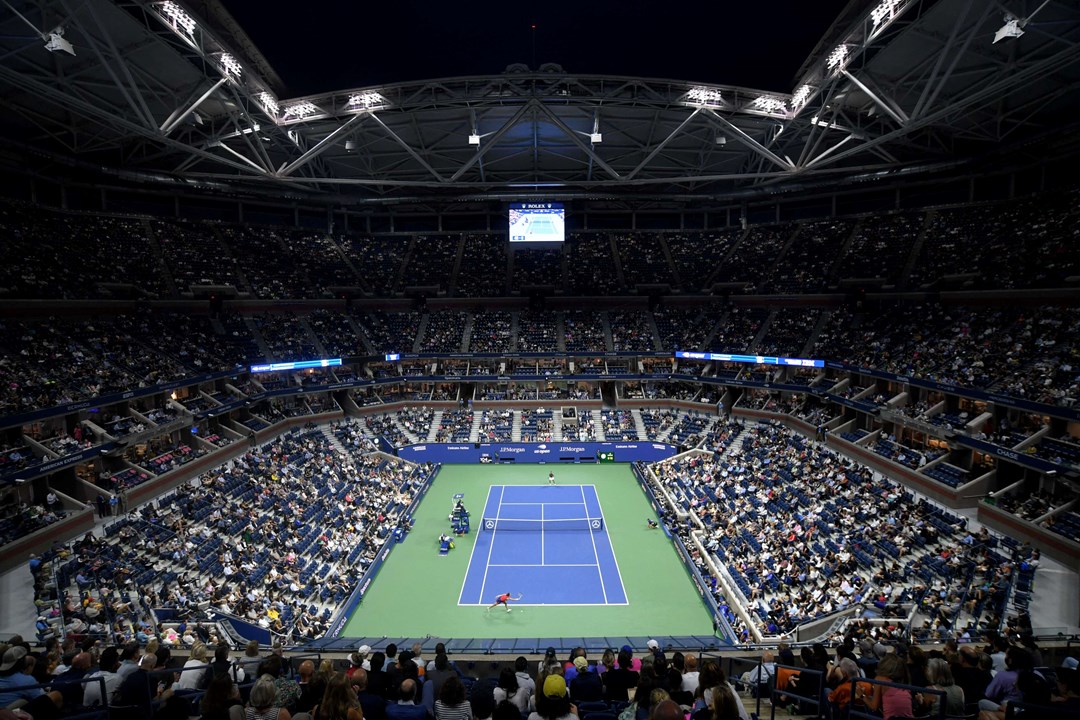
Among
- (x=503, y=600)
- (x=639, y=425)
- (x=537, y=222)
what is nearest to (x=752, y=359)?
(x=639, y=425)

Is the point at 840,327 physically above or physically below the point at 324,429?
above

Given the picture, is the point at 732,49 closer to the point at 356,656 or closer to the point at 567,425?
the point at 567,425

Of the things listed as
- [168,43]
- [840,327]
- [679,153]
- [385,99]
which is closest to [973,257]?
[840,327]

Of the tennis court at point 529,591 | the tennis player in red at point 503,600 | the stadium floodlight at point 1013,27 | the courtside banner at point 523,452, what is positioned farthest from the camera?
the courtside banner at point 523,452

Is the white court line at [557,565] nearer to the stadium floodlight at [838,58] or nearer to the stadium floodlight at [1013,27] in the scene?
the stadium floodlight at [838,58]

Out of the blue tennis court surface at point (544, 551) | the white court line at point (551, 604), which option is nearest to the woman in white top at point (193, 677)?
the white court line at point (551, 604)

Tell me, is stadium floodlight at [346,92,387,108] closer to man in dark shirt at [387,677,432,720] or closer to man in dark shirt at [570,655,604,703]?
man in dark shirt at [570,655,604,703]
